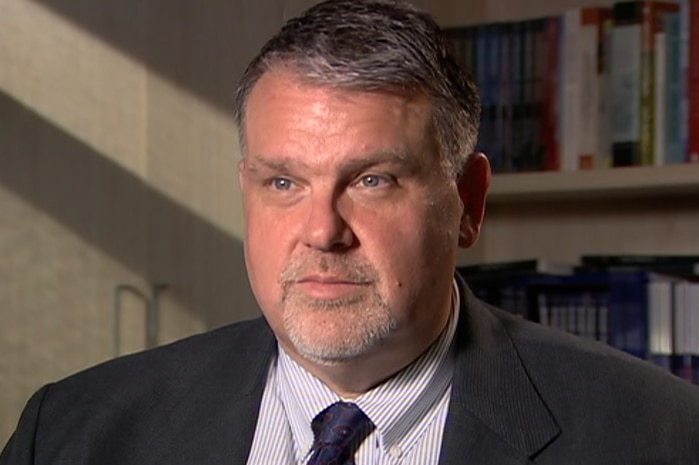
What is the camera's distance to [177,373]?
1.36 m

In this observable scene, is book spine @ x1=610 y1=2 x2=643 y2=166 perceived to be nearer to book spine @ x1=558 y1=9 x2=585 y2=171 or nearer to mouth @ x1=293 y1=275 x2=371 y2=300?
book spine @ x1=558 y1=9 x2=585 y2=171

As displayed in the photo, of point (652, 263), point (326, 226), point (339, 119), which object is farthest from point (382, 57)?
point (652, 263)

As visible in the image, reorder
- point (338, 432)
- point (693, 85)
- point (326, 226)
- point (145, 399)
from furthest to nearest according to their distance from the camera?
point (693, 85)
point (145, 399)
point (338, 432)
point (326, 226)

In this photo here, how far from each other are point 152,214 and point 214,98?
233 mm

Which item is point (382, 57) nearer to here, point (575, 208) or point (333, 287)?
point (333, 287)

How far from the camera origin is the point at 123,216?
203cm

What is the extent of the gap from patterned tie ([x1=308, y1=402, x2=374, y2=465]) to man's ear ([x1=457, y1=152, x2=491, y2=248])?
0.21 meters

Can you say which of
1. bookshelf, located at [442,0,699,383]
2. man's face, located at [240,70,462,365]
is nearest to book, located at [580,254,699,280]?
bookshelf, located at [442,0,699,383]

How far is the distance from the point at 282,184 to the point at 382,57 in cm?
16

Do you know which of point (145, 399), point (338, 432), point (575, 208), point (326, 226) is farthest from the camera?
point (575, 208)

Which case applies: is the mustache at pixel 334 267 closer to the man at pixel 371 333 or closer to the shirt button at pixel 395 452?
the man at pixel 371 333

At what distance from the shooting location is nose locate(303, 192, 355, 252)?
44.0 inches

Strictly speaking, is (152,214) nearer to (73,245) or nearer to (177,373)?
(73,245)

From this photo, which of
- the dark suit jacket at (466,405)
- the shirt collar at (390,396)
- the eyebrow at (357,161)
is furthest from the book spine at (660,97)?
the eyebrow at (357,161)
